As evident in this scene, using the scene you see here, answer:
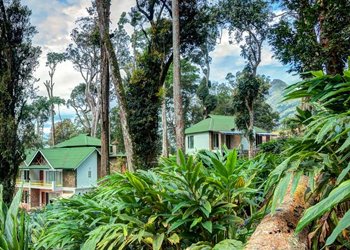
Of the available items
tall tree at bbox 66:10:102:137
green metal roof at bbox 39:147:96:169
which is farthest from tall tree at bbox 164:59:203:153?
green metal roof at bbox 39:147:96:169

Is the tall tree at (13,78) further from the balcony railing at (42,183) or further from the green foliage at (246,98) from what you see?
the green foliage at (246,98)

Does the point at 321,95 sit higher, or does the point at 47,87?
the point at 47,87

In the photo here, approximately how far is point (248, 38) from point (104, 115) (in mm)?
11514

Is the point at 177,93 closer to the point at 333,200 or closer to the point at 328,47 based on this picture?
the point at 328,47

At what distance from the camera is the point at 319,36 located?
7.71 metres

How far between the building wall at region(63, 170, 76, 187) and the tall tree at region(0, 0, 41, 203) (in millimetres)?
8514

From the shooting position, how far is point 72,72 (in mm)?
28391

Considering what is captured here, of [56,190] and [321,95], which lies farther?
[56,190]

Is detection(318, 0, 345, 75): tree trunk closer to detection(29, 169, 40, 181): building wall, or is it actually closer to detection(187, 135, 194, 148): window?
detection(187, 135, 194, 148): window

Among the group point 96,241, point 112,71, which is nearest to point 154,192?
point 96,241

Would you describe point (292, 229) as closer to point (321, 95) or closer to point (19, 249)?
point (321, 95)

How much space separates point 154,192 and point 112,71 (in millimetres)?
7610

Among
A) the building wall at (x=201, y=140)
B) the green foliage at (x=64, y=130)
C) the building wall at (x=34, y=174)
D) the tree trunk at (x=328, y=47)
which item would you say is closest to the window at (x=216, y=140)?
the building wall at (x=201, y=140)

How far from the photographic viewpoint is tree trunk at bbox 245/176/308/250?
146 centimetres
